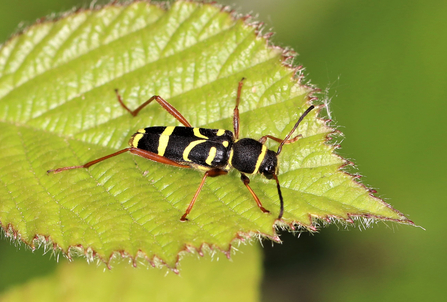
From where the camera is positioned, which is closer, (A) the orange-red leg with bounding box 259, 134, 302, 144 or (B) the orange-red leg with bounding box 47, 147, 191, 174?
(A) the orange-red leg with bounding box 259, 134, 302, 144

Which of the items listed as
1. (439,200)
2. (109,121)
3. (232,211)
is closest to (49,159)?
(109,121)

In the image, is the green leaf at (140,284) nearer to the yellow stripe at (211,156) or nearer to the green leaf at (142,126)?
the green leaf at (142,126)

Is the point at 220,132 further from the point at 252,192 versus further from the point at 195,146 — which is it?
the point at 252,192

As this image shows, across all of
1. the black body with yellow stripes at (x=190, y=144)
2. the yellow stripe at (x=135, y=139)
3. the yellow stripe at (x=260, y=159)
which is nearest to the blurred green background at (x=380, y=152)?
the yellow stripe at (x=260, y=159)

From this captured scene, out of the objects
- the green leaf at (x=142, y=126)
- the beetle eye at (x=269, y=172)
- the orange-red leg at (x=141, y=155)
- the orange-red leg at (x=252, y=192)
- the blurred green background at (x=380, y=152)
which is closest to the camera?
the green leaf at (x=142, y=126)

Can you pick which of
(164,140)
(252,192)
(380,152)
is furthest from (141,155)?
(380,152)

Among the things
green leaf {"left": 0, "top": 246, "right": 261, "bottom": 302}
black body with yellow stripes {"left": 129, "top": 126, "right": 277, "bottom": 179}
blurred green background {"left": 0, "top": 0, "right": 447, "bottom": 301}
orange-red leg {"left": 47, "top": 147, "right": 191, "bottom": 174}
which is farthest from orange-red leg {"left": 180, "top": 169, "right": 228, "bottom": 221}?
blurred green background {"left": 0, "top": 0, "right": 447, "bottom": 301}

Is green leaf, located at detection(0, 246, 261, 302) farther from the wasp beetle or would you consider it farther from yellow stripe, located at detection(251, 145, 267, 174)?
yellow stripe, located at detection(251, 145, 267, 174)
